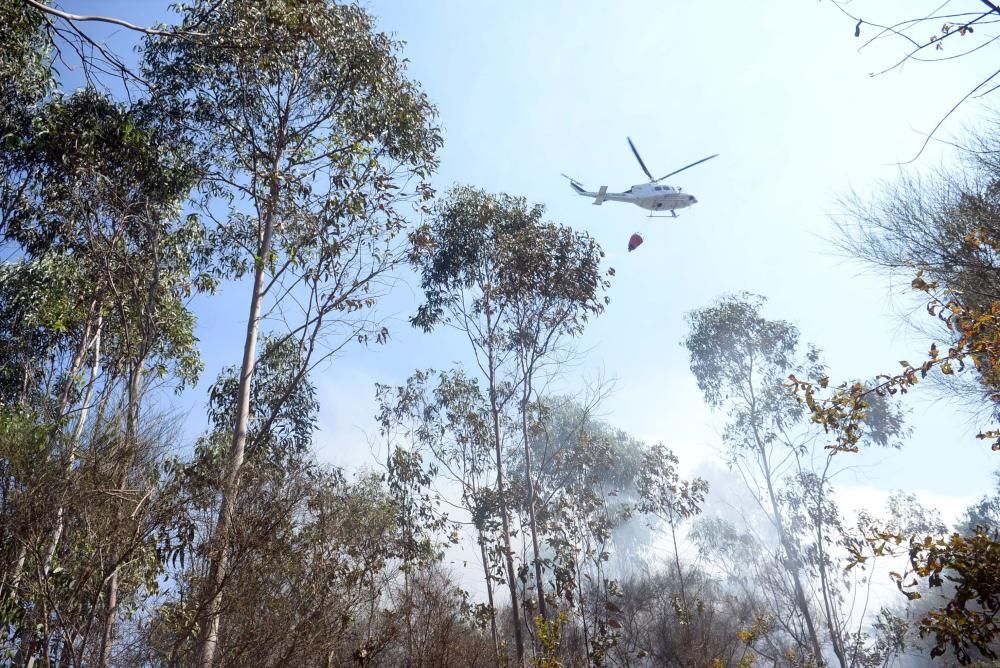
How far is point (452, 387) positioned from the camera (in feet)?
45.2

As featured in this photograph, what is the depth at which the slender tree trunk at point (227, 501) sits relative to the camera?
15.8ft

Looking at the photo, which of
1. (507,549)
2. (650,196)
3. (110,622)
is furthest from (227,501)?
(650,196)

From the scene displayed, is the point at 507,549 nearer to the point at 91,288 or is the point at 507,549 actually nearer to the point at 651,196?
the point at 91,288

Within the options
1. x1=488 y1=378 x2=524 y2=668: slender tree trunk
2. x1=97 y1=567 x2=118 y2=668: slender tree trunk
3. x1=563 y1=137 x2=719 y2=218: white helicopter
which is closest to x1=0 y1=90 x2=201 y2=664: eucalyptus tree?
x1=97 y1=567 x2=118 y2=668: slender tree trunk

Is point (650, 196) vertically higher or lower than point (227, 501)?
higher

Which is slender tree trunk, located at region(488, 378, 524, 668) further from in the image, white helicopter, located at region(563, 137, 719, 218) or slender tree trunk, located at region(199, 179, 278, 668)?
white helicopter, located at region(563, 137, 719, 218)

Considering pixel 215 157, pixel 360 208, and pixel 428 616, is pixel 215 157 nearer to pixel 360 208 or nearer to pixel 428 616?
pixel 360 208

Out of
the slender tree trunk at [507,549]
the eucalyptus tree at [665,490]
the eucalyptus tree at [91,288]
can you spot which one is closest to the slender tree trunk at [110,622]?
the eucalyptus tree at [91,288]

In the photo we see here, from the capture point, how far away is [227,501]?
535cm

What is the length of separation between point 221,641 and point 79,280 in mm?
7466

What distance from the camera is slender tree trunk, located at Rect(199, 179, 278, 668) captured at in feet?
15.8

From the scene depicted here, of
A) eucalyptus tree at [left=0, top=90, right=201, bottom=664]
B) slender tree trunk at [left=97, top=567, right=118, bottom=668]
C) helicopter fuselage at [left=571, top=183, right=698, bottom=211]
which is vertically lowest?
slender tree trunk at [left=97, top=567, right=118, bottom=668]

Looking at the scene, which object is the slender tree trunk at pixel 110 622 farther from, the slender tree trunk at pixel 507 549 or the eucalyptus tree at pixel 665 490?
the eucalyptus tree at pixel 665 490

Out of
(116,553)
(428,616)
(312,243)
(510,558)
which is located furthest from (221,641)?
(510,558)
